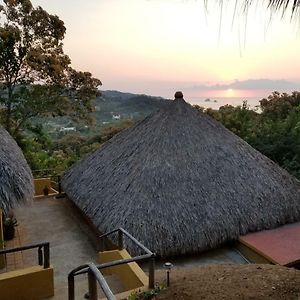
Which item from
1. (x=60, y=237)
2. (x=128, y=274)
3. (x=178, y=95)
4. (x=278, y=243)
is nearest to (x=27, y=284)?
(x=128, y=274)

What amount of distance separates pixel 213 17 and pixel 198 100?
837 inches


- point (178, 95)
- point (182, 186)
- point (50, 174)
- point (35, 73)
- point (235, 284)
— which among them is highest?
point (35, 73)

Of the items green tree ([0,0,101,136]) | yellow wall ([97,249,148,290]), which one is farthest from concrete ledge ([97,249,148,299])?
green tree ([0,0,101,136])

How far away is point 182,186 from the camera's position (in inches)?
318

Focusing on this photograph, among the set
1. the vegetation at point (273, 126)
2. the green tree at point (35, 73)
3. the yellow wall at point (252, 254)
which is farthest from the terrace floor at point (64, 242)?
the vegetation at point (273, 126)

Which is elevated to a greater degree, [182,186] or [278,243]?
[182,186]

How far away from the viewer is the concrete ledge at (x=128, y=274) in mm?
4905

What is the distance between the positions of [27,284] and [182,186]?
399cm

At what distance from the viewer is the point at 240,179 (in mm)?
8781

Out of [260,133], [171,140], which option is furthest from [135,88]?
[171,140]

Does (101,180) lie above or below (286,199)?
above

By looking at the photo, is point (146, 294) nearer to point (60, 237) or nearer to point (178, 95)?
point (60, 237)

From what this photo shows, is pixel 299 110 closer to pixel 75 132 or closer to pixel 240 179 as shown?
pixel 240 179

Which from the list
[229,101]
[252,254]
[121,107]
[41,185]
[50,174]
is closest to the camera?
[252,254]
